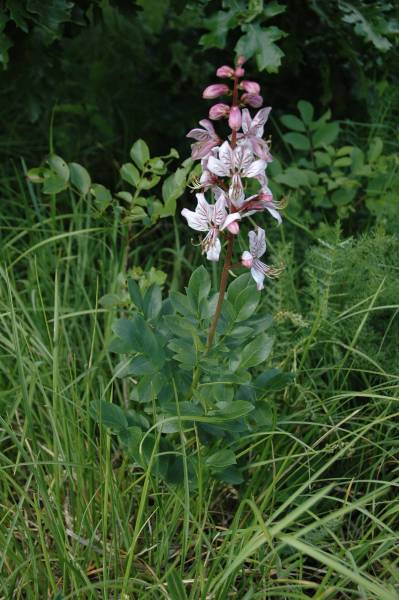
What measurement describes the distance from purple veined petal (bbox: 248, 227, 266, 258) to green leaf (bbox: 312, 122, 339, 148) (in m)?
1.23

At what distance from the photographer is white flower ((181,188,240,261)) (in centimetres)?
163

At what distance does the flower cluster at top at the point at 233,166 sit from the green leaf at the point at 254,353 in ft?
0.47

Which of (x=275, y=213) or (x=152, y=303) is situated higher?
(x=275, y=213)

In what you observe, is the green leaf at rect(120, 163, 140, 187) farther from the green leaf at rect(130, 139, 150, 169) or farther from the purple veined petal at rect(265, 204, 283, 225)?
the purple veined petal at rect(265, 204, 283, 225)

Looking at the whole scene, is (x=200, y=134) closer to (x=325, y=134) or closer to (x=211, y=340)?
(x=211, y=340)

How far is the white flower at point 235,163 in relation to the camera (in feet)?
5.24

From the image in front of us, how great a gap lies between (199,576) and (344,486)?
61 cm

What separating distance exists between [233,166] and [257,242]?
0.19m

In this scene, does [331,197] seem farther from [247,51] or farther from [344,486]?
[344,486]

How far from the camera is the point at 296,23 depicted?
2.91 meters

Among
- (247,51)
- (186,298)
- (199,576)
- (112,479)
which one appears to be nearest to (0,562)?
(112,479)

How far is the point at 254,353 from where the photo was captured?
174cm

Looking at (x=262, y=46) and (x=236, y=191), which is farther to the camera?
(x=262, y=46)

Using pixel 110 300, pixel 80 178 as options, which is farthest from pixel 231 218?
pixel 80 178
